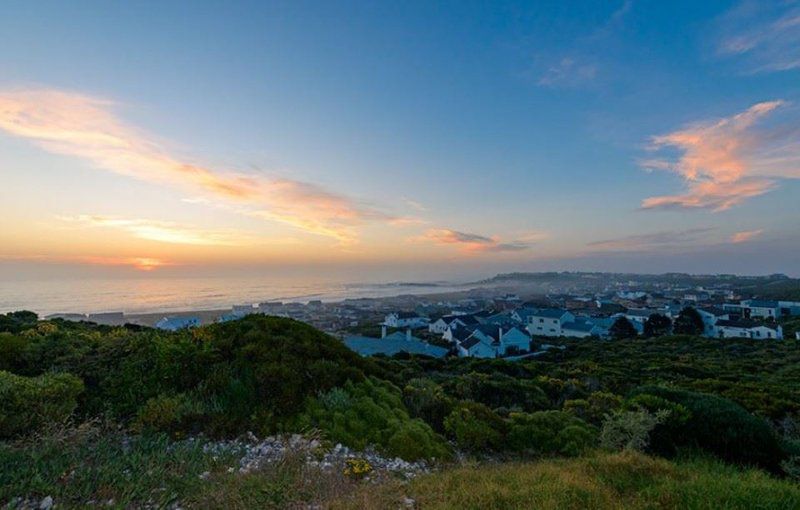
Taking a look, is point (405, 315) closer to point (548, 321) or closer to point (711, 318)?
point (548, 321)

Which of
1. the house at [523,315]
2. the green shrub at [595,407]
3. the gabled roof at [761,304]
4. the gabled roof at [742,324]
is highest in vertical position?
the green shrub at [595,407]

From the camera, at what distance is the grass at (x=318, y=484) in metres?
4.12

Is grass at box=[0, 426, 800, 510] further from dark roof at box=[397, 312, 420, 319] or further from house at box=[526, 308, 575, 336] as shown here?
house at box=[526, 308, 575, 336]

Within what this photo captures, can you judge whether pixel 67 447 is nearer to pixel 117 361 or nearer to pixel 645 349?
pixel 117 361

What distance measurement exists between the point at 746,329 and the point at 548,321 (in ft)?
88.5

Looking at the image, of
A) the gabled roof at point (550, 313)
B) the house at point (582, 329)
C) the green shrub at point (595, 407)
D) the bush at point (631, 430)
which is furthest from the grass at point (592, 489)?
the gabled roof at point (550, 313)

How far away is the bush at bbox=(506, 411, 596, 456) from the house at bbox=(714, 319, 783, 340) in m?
65.9

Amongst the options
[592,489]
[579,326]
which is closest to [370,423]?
[592,489]

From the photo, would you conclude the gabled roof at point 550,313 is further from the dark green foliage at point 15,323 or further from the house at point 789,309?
the dark green foliage at point 15,323

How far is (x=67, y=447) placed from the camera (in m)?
5.10

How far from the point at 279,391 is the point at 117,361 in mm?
3288

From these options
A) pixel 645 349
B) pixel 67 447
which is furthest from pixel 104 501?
pixel 645 349

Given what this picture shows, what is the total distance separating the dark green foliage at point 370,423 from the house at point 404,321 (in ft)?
194

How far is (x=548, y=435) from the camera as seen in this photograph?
277 inches
